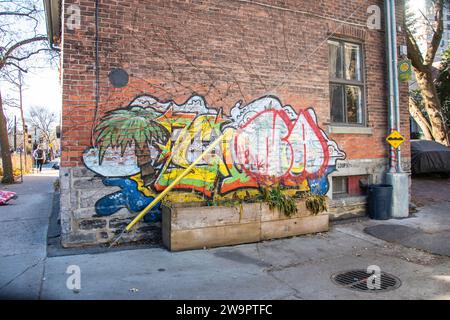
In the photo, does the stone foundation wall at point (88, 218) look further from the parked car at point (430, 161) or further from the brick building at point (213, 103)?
the parked car at point (430, 161)

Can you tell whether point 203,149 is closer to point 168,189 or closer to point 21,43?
point 168,189

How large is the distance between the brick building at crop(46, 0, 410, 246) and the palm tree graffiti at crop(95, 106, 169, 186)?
17mm

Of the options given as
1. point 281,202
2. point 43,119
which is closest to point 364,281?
point 281,202

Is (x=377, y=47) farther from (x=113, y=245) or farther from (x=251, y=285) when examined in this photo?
(x=113, y=245)

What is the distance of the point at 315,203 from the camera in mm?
6676

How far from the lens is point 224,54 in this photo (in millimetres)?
6727

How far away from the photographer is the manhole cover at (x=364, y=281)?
4.27m

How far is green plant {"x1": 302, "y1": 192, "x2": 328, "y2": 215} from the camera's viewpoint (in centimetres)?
663

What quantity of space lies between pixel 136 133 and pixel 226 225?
218 centimetres

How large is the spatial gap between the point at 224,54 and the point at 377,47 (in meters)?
4.29

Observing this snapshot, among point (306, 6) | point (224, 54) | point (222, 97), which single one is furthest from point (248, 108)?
point (306, 6)

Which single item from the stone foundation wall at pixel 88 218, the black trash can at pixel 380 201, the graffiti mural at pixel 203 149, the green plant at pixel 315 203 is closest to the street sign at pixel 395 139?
the black trash can at pixel 380 201

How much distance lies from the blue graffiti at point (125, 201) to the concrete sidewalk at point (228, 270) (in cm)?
68
